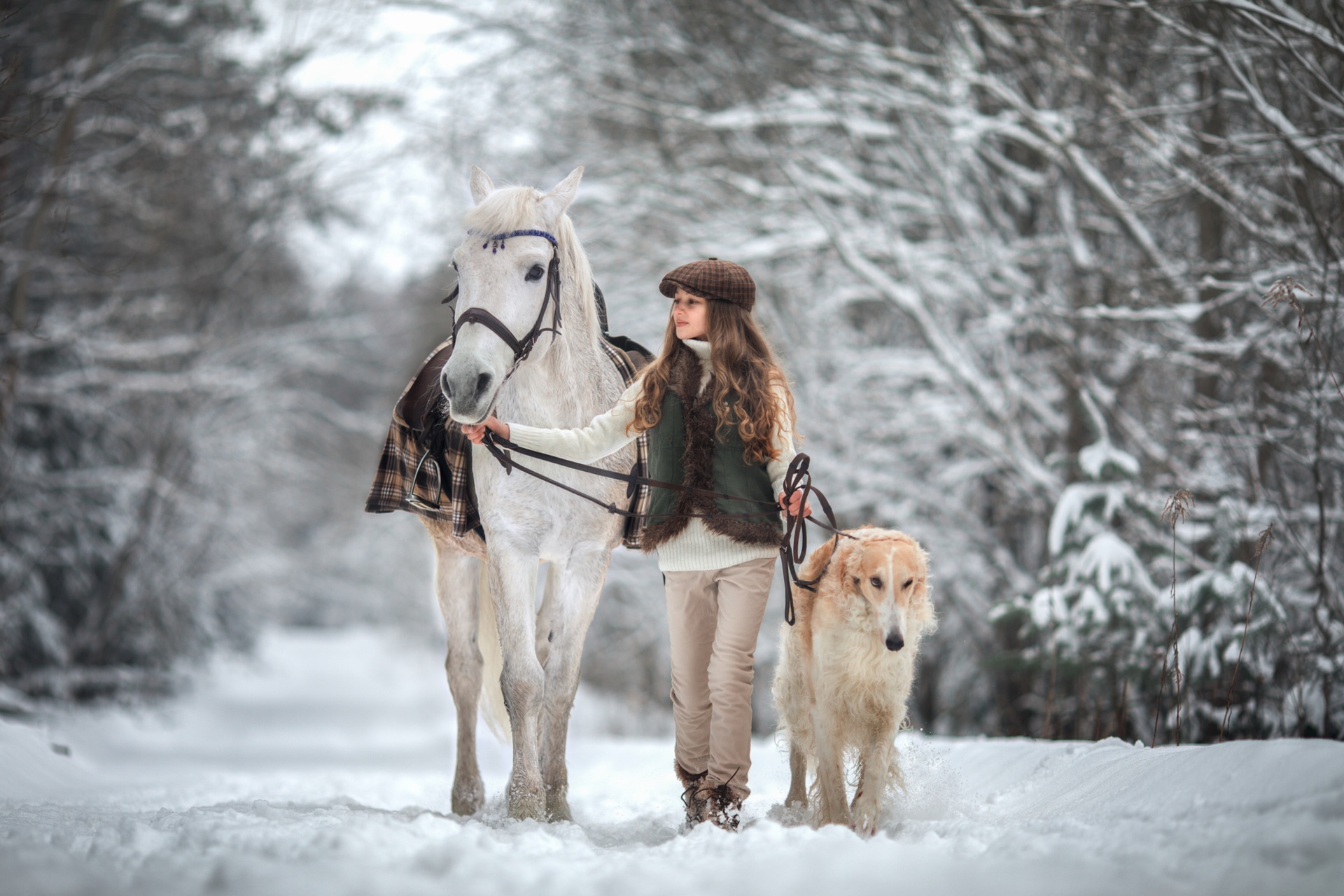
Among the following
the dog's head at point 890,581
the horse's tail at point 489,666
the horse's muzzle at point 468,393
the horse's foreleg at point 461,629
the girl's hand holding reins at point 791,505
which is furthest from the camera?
the horse's tail at point 489,666

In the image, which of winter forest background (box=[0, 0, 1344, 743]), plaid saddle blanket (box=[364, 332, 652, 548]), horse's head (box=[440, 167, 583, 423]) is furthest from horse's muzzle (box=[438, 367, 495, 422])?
winter forest background (box=[0, 0, 1344, 743])

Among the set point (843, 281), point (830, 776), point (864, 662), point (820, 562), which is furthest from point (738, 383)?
point (843, 281)

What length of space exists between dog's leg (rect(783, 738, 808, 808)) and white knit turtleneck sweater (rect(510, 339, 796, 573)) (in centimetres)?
75

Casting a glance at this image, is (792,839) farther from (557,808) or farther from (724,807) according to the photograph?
(557,808)

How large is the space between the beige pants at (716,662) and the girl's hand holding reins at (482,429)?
2.67 feet

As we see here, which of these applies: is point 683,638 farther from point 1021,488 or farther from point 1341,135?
point 1021,488

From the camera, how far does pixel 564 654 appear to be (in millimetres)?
3646

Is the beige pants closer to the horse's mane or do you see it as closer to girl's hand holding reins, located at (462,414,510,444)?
girl's hand holding reins, located at (462,414,510,444)

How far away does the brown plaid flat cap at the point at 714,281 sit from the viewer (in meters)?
3.47

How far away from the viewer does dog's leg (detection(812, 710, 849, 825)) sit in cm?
310

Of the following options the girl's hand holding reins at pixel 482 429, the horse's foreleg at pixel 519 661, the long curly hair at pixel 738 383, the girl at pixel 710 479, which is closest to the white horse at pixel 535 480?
the horse's foreleg at pixel 519 661

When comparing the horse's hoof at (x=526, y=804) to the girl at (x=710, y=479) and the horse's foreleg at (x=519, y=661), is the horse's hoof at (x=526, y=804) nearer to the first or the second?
the horse's foreleg at (x=519, y=661)

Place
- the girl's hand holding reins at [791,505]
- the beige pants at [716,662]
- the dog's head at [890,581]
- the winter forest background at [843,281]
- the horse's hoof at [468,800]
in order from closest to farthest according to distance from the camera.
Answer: the dog's head at [890,581] → the girl's hand holding reins at [791,505] → the beige pants at [716,662] → the horse's hoof at [468,800] → the winter forest background at [843,281]

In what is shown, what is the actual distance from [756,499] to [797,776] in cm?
105
